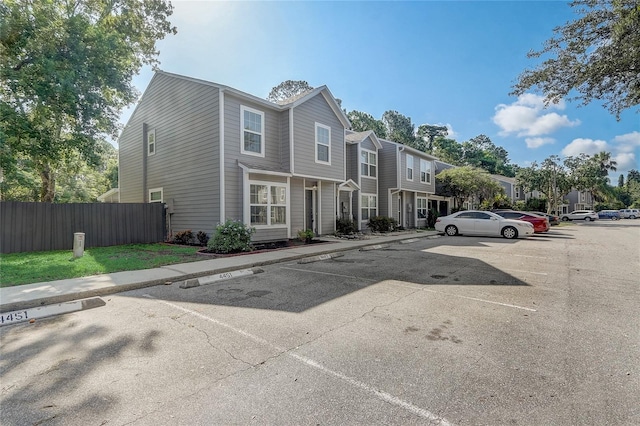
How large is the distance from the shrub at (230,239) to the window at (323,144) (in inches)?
241

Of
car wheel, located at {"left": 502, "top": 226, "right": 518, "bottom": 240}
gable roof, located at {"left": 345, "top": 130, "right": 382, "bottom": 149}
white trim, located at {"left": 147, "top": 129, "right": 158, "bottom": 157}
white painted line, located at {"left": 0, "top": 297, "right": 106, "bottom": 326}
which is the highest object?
gable roof, located at {"left": 345, "top": 130, "right": 382, "bottom": 149}

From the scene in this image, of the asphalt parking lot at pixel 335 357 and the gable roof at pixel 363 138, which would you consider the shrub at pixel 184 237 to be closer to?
the asphalt parking lot at pixel 335 357

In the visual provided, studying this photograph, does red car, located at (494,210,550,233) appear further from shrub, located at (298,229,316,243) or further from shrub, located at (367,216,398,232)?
shrub, located at (298,229,316,243)

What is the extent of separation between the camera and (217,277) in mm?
7371

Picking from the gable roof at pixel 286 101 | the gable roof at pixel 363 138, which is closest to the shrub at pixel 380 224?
the gable roof at pixel 363 138

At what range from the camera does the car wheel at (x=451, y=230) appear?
18328mm

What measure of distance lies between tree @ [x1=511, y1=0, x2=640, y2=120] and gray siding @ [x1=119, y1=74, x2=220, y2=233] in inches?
436

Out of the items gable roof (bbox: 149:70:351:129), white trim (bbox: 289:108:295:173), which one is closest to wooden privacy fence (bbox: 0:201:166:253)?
gable roof (bbox: 149:70:351:129)

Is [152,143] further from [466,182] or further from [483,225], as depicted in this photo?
[466,182]

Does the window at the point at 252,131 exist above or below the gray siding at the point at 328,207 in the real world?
above

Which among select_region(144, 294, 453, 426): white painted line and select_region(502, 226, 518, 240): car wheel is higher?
select_region(502, 226, 518, 240): car wheel

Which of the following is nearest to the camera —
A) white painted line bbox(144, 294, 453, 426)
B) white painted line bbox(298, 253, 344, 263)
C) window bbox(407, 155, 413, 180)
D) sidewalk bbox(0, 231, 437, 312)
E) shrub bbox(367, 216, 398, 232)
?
white painted line bbox(144, 294, 453, 426)

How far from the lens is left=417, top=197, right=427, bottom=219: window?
25.7 metres

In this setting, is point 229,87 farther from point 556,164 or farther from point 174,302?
point 556,164
